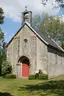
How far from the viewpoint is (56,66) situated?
45031 millimetres

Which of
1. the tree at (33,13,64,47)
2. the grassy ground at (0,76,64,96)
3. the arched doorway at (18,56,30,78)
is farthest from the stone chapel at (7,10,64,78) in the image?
the tree at (33,13,64,47)

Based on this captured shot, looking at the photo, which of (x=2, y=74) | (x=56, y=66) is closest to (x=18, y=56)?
(x=2, y=74)

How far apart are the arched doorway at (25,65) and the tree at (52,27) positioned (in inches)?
1215

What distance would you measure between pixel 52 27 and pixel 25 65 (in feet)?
108

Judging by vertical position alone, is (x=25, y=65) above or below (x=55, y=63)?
above

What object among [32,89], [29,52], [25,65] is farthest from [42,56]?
[32,89]

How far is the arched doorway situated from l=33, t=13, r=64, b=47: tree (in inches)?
1215

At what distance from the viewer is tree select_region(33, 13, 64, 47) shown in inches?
2869

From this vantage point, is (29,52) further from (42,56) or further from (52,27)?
(52,27)

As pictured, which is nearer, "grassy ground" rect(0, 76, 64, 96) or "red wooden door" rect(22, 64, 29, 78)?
"grassy ground" rect(0, 76, 64, 96)

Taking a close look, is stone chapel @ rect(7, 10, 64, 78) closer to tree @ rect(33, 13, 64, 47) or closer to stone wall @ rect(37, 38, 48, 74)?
stone wall @ rect(37, 38, 48, 74)

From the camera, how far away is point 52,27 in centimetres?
7300

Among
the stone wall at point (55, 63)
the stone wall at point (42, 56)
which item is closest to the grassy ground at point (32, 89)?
the stone wall at point (42, 56)

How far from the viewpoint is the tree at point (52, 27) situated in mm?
72875
